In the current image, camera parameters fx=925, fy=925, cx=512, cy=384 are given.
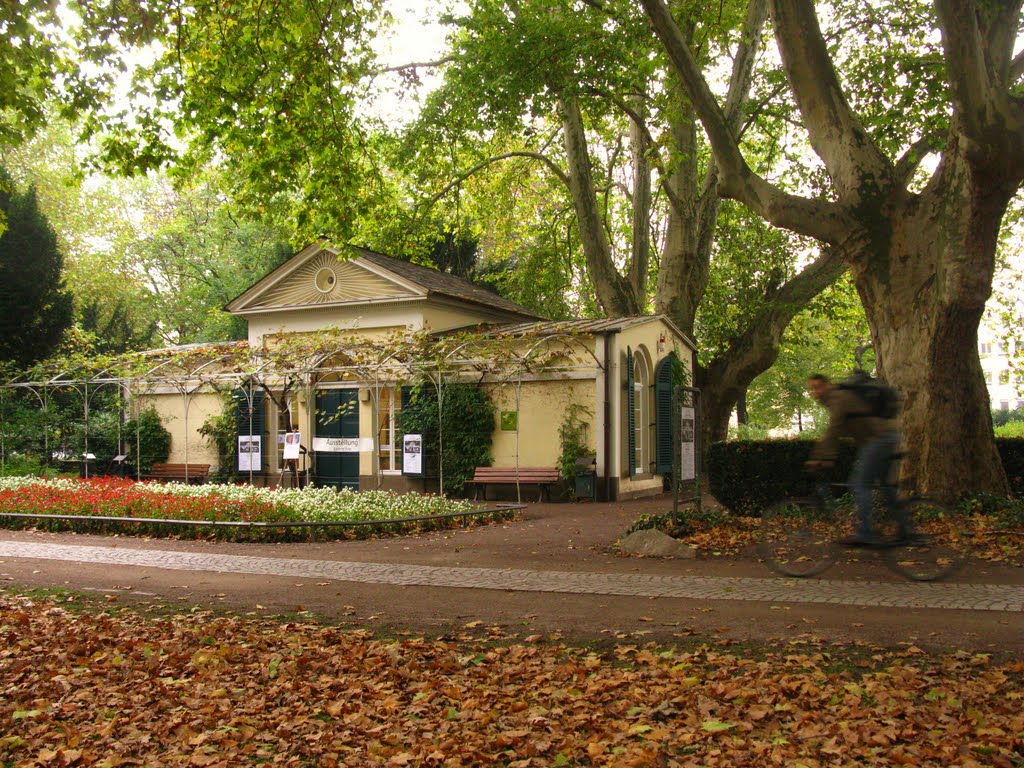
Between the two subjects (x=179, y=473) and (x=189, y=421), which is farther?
(x=189, y=421)

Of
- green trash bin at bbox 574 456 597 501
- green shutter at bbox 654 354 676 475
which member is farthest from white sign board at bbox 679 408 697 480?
green shutter at bbox 654 354 676 475

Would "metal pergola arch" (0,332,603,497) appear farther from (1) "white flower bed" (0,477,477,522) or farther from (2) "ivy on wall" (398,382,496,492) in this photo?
(1) "white flower bed" (0,477,477,522)

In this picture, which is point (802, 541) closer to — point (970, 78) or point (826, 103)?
point (970, 78)

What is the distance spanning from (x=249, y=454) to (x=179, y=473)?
269 cm

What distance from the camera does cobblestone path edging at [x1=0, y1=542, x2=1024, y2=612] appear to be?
26.3 feet

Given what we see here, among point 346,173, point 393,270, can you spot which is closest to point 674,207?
point 393,270

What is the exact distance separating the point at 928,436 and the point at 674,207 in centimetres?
1231

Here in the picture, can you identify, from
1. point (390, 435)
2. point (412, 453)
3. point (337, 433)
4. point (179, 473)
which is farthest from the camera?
point (179, 473)

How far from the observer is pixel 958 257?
450 inches

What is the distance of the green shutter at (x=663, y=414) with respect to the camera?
22.1 meters

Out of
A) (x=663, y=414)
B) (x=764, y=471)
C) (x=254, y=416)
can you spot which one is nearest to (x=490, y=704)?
(x=764, y=471)

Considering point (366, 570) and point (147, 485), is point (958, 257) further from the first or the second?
point (147, 485)

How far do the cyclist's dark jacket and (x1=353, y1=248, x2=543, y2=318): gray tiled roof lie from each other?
14544 millimetres

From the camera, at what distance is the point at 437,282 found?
24.2 meters
